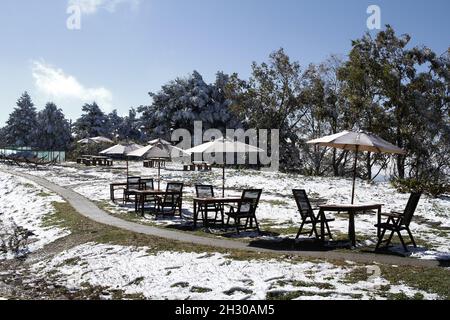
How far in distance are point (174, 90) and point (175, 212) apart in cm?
3939

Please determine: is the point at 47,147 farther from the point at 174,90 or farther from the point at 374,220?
the point at 374,220

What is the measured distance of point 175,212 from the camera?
48.0ft

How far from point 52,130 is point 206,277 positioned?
6789 centimetres

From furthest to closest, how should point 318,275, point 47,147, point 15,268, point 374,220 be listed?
1. point 47,147
2. point 374,220
3. point 15,268
4. point 318,275

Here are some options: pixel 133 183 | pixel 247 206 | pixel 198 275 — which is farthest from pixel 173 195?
pixel 198 275

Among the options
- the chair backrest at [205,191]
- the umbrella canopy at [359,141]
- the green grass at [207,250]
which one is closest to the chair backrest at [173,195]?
the chair backrest at [205,191]

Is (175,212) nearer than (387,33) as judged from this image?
Yes

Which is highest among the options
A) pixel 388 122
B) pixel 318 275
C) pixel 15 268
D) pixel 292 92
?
pixel 292 92

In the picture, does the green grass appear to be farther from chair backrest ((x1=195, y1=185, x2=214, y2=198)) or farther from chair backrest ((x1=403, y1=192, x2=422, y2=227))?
chair backrest ((x1=195, y1=185, x2=214, y2=198))

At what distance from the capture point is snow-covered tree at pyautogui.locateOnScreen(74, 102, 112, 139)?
67.1 meters

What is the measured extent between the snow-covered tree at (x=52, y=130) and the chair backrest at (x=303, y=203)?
65.7 m

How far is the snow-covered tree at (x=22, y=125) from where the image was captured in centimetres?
7200
